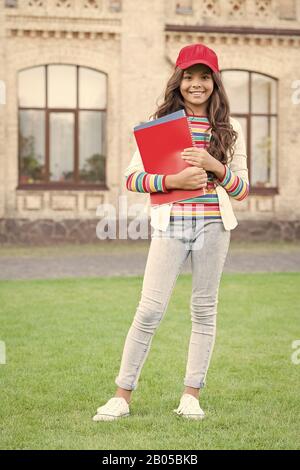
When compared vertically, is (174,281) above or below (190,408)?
above

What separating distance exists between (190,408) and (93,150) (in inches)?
→ 751

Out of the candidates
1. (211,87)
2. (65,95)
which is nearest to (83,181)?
(65,95)

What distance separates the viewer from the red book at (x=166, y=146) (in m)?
5.43

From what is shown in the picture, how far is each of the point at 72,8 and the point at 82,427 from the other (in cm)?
1951

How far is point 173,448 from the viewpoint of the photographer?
4984 mm

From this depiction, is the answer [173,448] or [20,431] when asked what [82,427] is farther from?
[173,448]

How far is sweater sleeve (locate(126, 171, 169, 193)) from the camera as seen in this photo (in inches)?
217

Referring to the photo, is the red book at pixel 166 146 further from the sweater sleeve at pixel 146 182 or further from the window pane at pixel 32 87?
the window pane at pixel 32 87

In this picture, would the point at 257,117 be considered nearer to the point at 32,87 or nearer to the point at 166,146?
the point at 32,87

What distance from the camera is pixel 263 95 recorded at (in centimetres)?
2517

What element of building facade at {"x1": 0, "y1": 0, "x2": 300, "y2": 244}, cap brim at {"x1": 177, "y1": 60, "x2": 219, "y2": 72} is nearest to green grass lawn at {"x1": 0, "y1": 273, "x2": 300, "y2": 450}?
cap brim at {"x1": 177, "y1": 60, "x2": 219, "y2": 72}

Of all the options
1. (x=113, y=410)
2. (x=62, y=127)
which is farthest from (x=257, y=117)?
(x=113, y=410)

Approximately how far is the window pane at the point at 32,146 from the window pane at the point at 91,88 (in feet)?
3.67

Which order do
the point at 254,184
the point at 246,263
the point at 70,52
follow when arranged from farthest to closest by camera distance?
the point at 254,184, the point at 70,52, the point at 246,263
